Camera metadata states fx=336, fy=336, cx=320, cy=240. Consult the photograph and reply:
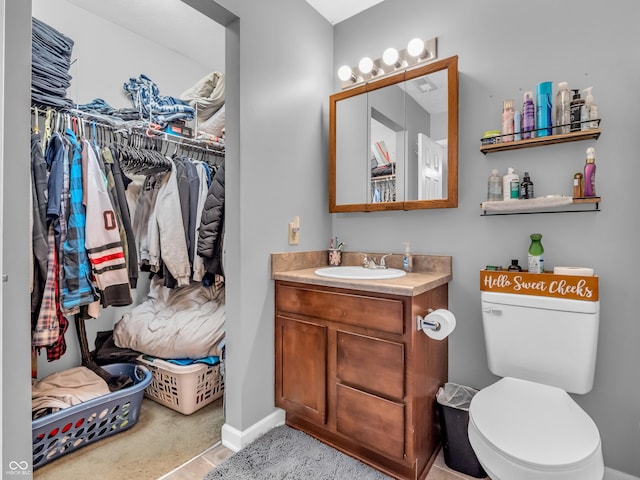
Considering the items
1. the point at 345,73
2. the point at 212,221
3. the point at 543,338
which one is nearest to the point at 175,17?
the point at 345,73

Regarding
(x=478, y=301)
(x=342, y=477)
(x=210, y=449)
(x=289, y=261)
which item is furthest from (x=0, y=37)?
(x=478, y=301)

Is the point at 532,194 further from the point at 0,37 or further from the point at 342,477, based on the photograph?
the point at 0,37

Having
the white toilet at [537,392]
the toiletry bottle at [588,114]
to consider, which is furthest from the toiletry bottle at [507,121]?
the white toilet at [537,392]

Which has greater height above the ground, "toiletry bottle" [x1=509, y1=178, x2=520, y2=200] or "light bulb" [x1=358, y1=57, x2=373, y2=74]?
"light bulb" [x1=358, y1=57, x2=373, y2=74]

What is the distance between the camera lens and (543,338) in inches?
55.4

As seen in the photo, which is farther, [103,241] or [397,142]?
[397,142]

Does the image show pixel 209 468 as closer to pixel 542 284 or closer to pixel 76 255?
pixel 76 255

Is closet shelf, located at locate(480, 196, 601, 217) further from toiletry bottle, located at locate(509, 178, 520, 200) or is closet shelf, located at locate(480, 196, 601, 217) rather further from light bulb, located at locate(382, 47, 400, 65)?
light bulb, located at locate(382, 47, 400, 65)

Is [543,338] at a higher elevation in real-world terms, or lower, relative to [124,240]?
lower

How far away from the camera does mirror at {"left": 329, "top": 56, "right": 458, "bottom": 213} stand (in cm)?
179

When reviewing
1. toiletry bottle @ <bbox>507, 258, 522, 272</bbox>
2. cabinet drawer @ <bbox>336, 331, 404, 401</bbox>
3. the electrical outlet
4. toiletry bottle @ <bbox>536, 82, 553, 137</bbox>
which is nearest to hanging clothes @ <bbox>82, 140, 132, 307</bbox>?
the electrical outlet

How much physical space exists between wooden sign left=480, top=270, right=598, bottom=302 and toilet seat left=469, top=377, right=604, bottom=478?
378mm

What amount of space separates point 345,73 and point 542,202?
1381 mm

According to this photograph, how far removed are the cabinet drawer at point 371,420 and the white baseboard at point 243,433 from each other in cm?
44
